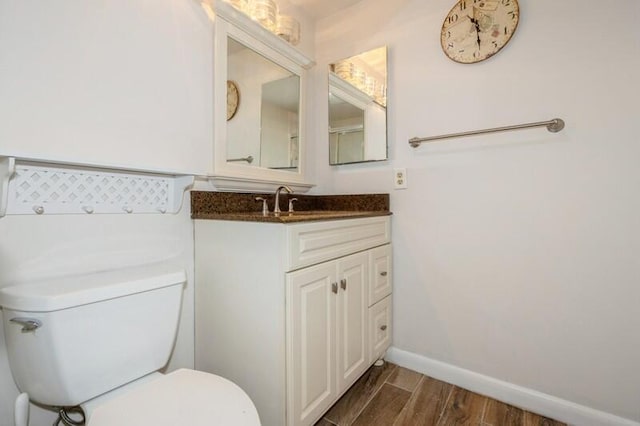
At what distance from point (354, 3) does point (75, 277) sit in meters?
2.08

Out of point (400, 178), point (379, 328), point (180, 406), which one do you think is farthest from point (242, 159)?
point (379, 328)

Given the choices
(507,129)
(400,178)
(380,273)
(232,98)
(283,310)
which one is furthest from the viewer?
(400,178)

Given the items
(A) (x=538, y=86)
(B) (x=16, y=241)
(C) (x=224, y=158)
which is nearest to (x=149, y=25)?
(C) (x=224, y=158)

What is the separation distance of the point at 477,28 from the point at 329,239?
131 centimetres

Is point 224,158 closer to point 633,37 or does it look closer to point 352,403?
point 352,403

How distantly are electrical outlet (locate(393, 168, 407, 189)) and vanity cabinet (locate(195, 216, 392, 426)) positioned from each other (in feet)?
1.48

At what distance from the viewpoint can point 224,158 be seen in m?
1.39

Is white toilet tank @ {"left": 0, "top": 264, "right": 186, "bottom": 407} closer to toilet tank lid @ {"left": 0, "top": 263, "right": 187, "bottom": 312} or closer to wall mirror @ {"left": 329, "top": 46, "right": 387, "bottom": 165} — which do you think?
toilet tank lid @ {"left": 0, "top": 263, "right": 187, "bottom": 312}

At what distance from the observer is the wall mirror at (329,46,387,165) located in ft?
5.73

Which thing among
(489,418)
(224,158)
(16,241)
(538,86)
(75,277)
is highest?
(538,86)

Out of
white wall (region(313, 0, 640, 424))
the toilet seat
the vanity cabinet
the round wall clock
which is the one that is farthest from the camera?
the round wall clock

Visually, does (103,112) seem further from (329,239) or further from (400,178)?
(400,178)

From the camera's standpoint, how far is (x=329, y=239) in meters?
1.21

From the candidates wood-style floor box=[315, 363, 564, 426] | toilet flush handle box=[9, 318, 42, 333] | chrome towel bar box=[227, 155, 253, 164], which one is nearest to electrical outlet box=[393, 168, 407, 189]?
chrome towel bar box=[227, 155, 253, 164]
